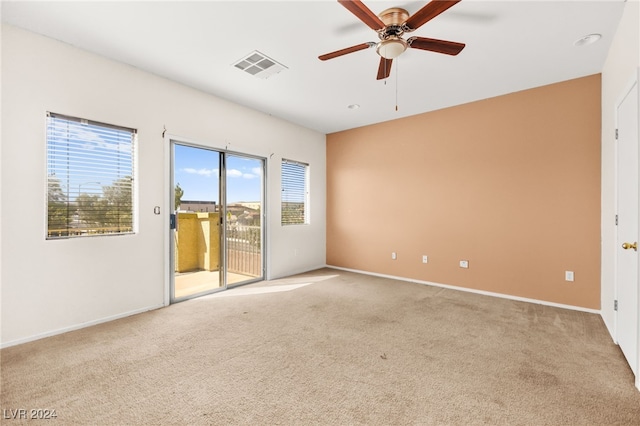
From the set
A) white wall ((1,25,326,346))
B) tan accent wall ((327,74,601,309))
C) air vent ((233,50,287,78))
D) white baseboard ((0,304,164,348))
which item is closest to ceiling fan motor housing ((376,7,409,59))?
air vent ((233,50,287,78))

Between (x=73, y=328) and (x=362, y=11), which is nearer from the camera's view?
(x=362, y=11)

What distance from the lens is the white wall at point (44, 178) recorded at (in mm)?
2512

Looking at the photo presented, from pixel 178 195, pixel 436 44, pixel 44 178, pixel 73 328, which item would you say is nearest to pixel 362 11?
pixel 436 44

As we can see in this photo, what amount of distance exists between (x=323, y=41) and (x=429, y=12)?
1146 millimetres

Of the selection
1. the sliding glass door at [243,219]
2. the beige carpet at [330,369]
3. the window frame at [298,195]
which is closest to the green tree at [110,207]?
the beige carpet at [330,369]

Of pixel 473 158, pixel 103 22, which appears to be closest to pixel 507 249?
pixel 473 158

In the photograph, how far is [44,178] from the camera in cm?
268

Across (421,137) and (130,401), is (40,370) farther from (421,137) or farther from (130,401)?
(421,137)

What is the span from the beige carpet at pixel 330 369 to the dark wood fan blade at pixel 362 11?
2.55 m

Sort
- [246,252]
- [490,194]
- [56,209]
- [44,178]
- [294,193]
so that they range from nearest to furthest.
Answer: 1. [44,178]
2. [56,209]
3. [490,194]
4. [246,252]
5. [294,193]

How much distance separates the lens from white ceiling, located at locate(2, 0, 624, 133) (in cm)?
233

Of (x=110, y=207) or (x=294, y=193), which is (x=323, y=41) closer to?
(x=110, y=207)

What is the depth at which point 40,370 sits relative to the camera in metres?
2.14

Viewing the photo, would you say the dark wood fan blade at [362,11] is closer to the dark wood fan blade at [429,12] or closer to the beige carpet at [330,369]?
the dark wood fan blade at [429,12]
